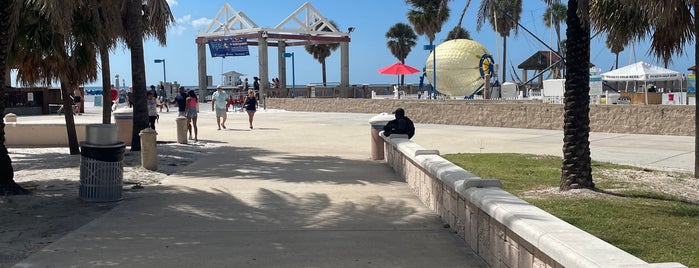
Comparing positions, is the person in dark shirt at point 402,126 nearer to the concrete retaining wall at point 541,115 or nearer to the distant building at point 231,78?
the concrete retaining wall at point 541,115

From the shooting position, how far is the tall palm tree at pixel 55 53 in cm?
1141

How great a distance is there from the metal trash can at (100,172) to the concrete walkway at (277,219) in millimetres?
273

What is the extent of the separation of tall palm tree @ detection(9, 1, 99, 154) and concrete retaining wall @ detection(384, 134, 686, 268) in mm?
6594

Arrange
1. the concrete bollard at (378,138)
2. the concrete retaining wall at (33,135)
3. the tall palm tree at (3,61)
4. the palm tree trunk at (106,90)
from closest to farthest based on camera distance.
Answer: the tall palm tree at (3,61) < the concrete bollard at (378,138) < the palm tree trunk at (106,90) < the concrete retaining wall at (33,135)

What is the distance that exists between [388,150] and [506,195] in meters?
7.09

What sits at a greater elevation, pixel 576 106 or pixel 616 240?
pixel 576 106

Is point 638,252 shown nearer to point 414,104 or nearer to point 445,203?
point 445,203

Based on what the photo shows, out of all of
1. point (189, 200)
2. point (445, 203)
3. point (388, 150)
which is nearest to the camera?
point (445, 203)

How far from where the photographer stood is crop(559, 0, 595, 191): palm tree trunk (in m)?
9.41

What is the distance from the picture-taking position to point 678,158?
45.6ft

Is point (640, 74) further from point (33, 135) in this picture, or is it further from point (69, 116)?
point (33, 135)

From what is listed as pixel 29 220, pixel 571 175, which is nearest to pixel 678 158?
pixel 571 175

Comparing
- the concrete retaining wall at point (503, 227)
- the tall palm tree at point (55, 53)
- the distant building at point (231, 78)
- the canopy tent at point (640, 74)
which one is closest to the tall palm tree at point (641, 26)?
the concrete retaining wall at point (503, 227)

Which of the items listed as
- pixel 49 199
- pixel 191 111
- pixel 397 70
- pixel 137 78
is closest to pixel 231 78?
pixel 397 70
